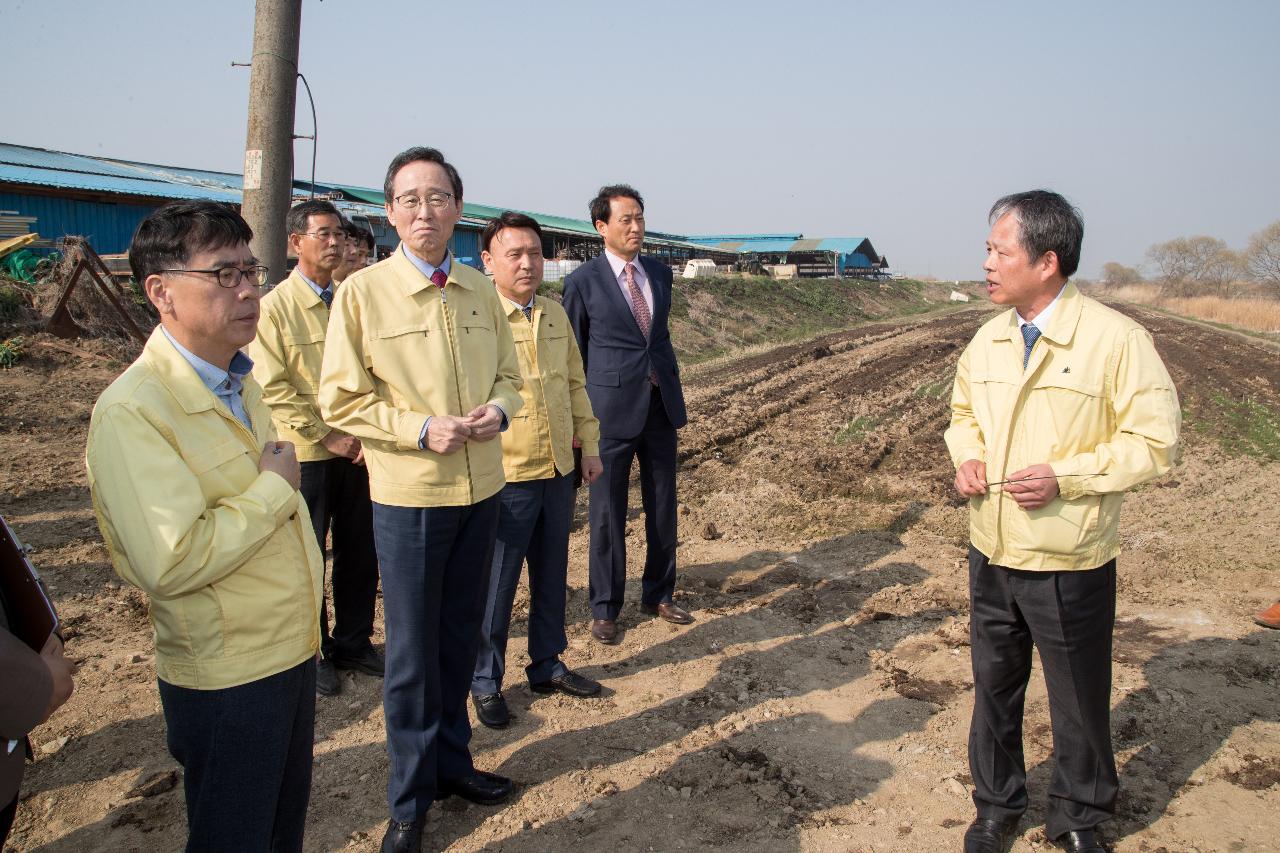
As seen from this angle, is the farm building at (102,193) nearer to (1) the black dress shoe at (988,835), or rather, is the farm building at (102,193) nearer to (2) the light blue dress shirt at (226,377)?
(2) the light blue dress shirt at (226,377)

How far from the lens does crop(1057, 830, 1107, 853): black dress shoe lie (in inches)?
105

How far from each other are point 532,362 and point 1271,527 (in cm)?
545

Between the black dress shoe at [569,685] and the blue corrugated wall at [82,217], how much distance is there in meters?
15.3

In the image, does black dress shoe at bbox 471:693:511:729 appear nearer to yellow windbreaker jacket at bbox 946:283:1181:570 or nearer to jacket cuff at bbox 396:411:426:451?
jacket cuff at bbox 396:411:426:451

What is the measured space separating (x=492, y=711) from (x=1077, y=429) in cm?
250

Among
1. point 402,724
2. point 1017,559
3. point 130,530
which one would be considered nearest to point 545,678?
point 402,724

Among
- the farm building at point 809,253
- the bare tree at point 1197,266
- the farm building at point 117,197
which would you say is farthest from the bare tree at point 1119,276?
the farm building at point 117,197

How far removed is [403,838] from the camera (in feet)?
8.77

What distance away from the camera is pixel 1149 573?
17.2 ft

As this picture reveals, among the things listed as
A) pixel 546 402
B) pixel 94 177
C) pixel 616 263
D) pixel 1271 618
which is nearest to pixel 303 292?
pixel 546 402

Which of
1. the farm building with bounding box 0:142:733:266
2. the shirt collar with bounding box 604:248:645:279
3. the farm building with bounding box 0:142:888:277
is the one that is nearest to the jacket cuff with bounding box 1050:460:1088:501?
the shirt collar with bounding box 604:248:645:279

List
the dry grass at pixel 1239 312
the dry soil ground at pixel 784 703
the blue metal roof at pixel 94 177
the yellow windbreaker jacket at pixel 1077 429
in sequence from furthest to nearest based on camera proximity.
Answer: the dry grass at pixel 1239 312, the blue metal roof at pixel 94 177, the dry soil ground at pixel 784 703, the yellow windbreaker jacket at pixel 1077 429

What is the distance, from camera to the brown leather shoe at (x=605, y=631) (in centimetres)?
440

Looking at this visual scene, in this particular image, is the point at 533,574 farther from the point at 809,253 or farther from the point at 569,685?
the point at 809,253
